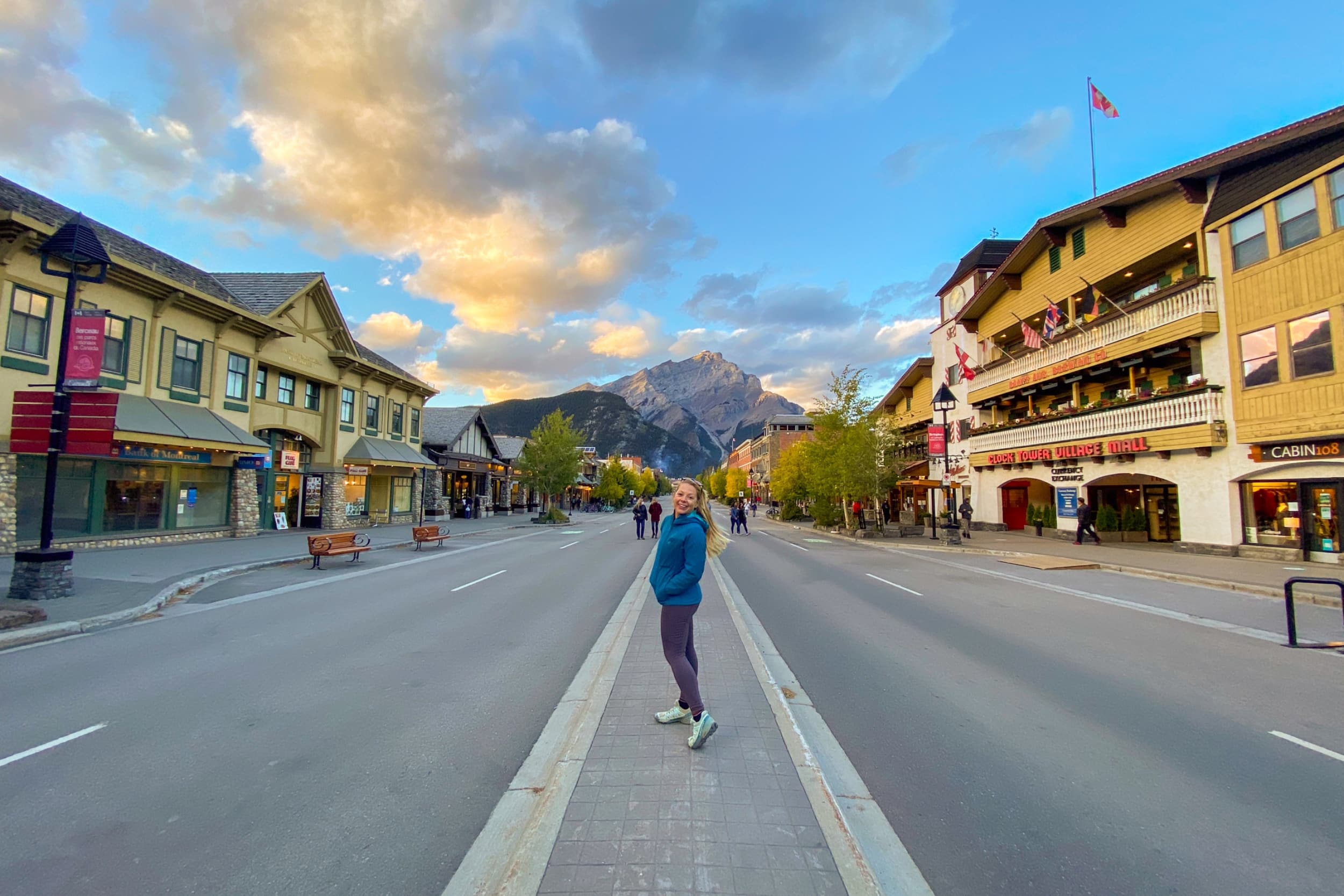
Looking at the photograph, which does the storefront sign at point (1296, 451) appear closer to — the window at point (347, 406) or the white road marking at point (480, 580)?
the white road marking at point (480, 580)

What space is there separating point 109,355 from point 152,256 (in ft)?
18.1

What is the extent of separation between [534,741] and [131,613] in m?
8.27

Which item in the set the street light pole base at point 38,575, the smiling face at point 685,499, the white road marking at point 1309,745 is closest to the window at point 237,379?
the street light pole base at point 38,575

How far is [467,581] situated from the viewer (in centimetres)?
1287

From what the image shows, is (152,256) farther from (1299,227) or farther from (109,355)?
(1299,227)

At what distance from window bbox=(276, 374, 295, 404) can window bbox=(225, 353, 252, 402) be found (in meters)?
1.86

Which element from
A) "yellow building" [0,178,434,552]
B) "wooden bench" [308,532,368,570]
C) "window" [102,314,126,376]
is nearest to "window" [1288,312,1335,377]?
"wooden bench" [308,532,368,570]

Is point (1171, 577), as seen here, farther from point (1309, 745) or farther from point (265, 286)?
point (265, 286)

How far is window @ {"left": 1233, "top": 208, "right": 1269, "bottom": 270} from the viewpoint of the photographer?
661 inches

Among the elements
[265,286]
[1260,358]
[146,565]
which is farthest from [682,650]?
[265,286]

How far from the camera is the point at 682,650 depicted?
14.3 ft

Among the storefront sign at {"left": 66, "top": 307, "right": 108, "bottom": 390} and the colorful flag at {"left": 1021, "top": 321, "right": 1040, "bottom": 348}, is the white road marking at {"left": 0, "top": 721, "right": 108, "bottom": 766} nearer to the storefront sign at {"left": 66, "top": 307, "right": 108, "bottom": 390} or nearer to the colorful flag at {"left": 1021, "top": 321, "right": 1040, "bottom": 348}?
the storefront sign at {"left": 66, "top": 307, "right": 108, "bottom": 390}

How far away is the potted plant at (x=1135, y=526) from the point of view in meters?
22.9

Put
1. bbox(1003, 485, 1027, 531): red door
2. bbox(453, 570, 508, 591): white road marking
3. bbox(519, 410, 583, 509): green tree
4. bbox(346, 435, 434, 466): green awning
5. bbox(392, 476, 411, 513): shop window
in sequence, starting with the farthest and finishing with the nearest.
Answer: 1. bbox(519, 410, 583, 509): green tree
2. bbox(392, 476, 411, 513): shop window
3. bbox(1003, 485, 1027, 531): red door
4. bbox(346, 435, 434, 466): green awning
5. bbox(453, 570, 508, 591): white road marking
